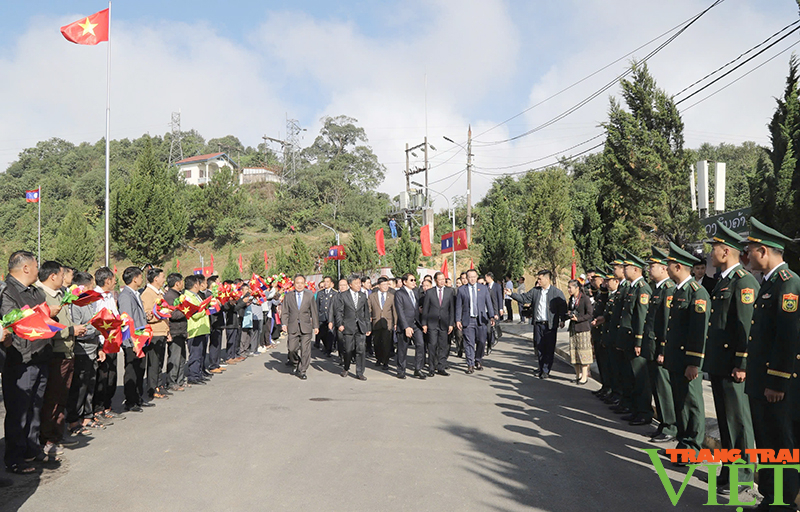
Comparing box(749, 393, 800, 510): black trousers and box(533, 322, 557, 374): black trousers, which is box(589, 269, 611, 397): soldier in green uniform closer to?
box(533, 322, 557, 374): black trousers

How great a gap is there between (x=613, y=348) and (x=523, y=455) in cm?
363

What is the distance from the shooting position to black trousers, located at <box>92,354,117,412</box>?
24.7ft

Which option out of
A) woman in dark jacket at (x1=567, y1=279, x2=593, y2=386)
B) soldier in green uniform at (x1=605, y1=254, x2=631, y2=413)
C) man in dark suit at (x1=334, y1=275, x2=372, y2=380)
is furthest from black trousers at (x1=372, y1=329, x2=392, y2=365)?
soldier in green uniform at (x1=605, y1=254, x2=631, y2=413)

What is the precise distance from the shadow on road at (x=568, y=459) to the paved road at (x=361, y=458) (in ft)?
0.07

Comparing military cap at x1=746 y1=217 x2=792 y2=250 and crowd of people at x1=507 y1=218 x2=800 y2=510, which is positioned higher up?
military cap at x1=746 y1=217 x2=792 y2=250

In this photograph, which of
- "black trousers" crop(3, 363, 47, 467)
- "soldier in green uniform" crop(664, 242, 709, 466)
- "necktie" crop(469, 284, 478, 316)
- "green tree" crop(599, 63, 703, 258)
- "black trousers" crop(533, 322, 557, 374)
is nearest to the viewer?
"black trousers" crop(3, 363, 47, 467)

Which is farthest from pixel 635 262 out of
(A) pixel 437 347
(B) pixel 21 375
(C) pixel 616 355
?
(B) pixel 21 375

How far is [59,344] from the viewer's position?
610 cm

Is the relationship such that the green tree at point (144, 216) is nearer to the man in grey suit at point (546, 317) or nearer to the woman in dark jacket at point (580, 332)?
the man in grey suit at point (546, 317)

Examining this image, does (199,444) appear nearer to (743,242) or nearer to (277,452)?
(277,452)

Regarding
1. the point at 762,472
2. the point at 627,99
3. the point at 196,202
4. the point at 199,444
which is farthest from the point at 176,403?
the point at 196,202

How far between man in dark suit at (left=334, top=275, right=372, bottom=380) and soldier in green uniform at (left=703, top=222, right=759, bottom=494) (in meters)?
7.73

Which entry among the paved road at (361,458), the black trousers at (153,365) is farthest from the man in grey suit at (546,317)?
the black trousers at (153,365)

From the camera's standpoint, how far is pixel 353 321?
12.2 meters
